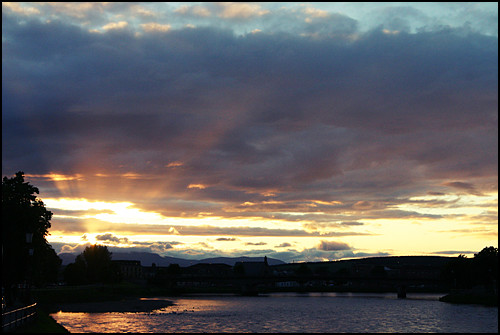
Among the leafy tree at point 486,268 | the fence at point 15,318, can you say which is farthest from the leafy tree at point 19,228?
the leafy tree at point 486,268

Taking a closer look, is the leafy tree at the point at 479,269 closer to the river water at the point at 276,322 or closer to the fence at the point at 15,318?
the river water at the point at 276,322

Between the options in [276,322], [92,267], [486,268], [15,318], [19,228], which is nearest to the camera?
[15,318]

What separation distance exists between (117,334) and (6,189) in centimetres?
2632

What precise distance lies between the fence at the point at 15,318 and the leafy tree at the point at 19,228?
48.8 ft

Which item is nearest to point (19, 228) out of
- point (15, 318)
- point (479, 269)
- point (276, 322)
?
point (15, 318)

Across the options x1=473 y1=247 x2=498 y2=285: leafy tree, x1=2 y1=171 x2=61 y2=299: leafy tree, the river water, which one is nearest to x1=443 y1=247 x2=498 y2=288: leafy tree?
x1=473 y1=247 x2=498 y2=285: leafy tree

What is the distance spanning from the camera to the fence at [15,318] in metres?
44.3

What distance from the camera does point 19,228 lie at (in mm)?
72000

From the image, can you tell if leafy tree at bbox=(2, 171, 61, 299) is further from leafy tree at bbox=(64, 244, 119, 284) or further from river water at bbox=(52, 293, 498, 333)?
leafy tree at bbox=(64, 244, 119, 284)

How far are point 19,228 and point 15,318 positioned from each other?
27.2 m

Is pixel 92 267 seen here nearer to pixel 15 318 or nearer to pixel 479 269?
pixel 479 269

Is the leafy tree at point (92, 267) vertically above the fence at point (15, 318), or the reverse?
the leafy tree at point (92, 267)

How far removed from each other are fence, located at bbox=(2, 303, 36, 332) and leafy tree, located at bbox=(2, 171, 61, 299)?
14872mm

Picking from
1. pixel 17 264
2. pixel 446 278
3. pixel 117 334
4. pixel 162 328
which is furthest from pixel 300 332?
pixel 446 278
